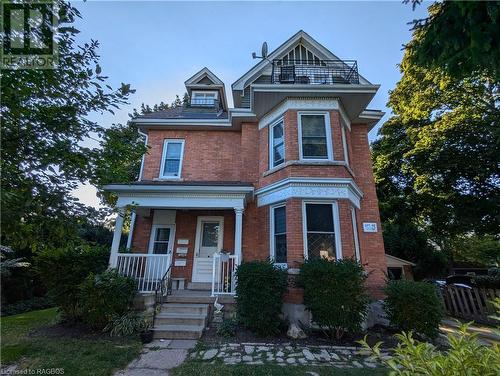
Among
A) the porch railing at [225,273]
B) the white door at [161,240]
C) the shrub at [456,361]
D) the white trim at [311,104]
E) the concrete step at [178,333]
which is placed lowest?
the concrete step at [178,333]

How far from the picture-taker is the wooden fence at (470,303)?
31.5 ft

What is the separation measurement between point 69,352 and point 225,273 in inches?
175

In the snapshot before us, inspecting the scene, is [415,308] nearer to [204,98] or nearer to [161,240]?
[161,240]

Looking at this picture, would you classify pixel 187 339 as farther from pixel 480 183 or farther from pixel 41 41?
pixel 480 183

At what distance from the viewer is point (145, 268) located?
7789 millimetres

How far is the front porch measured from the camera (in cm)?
811

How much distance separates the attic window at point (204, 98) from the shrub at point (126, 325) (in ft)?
33.6

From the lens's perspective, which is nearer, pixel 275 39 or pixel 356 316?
pixel 356 316

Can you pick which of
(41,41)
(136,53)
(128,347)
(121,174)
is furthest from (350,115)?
(128,347)

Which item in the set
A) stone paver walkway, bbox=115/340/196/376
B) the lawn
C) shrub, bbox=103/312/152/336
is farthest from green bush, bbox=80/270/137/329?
stone paver walkway, bbox=115/340/196/376

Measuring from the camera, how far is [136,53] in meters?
6.30

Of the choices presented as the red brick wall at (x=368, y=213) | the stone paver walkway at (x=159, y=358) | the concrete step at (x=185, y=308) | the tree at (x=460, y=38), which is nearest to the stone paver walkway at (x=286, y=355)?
the stone paver walkway at (x=159, y=358)

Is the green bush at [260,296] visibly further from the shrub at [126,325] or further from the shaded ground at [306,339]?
the shrub at [126,325]

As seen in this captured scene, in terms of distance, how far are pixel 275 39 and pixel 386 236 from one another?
43.5ft
